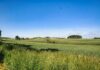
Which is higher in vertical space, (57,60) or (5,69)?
(57,60)

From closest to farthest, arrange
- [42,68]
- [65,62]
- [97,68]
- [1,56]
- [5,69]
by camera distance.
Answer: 1. [97,68]
2. [65,62]
3. [42,68]
4. [5,69]
5. [1,56]

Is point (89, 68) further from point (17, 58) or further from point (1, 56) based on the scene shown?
point (1, 56)

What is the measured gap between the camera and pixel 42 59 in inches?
521

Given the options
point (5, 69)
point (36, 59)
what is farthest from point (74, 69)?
point (5, 69)

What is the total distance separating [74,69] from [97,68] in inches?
44.2

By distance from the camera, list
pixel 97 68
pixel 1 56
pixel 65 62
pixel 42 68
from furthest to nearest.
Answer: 1. pixel 1 56
2. pixel 42 68
3. pixel 65 62
4. pixel 97 68

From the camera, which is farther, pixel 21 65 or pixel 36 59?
pixel 21 65

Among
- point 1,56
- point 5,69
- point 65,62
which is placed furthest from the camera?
point 1,56

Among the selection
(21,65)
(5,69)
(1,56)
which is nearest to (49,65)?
(21,65)

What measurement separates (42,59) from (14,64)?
289 cm

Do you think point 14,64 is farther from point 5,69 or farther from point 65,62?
point 65,62

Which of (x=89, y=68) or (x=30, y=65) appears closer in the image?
(x=89, y=68)

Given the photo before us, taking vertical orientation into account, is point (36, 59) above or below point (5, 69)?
above

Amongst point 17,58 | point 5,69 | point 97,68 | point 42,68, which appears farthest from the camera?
point 5,69
